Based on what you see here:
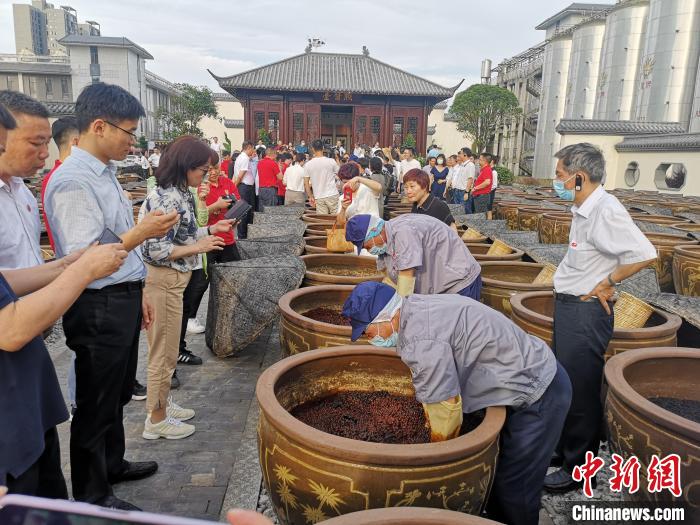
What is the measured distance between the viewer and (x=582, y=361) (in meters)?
2.75

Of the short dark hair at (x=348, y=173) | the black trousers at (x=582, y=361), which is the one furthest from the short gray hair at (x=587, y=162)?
the short dark hair at (x=348, y=173)

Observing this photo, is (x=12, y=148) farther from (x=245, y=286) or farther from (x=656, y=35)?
(x=656, y=35)

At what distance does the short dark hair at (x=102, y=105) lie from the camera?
229 cm

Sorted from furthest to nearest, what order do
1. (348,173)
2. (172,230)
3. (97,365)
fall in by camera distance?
(348,173) → (172,230) → (97,365)

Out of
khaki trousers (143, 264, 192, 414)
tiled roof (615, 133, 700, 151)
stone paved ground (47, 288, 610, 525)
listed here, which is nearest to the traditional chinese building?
tiled roof (615, 133, 700, 151)

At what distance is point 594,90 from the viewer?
91.7ft

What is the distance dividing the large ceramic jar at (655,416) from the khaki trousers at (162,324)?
2.43 meters

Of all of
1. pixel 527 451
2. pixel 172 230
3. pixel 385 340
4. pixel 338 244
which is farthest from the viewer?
pixel 338 244

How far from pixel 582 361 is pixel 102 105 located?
268 centimetres

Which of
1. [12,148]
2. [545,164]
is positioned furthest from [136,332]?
[545,164]

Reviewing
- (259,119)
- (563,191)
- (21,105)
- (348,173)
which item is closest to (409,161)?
(348,173)

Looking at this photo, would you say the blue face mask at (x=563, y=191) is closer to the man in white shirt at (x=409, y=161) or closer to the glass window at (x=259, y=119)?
the man in white shirt at (x=409, y=161)

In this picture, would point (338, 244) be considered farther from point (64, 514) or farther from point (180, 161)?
point (64, 514)

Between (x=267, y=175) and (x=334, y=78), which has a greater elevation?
(x=334, y=78)
